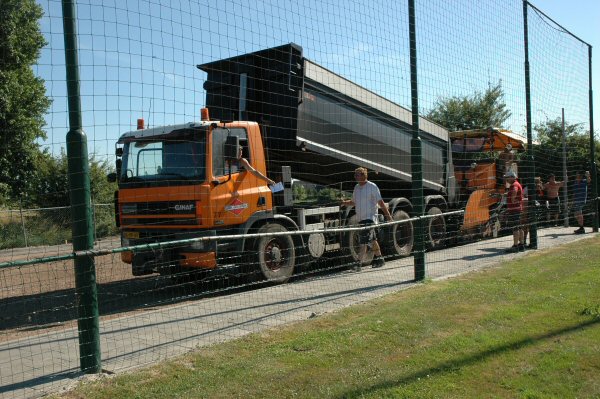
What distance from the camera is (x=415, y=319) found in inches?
215

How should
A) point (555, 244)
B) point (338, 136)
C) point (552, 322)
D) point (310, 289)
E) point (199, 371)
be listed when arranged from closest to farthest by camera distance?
point (199, 371), point (552, 322), point (310, 289), point (338, 136), point (555, 244)

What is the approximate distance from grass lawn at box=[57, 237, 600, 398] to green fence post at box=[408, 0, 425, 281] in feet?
4.18

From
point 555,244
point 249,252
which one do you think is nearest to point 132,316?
point 249,252

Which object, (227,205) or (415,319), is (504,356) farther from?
(227,205)

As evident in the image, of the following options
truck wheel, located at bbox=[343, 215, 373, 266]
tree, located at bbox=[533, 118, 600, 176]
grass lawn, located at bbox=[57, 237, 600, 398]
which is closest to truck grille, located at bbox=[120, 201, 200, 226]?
grass lawn, located at bbox=[57, 237, 600, 398]

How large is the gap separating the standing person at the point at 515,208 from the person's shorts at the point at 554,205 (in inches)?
173

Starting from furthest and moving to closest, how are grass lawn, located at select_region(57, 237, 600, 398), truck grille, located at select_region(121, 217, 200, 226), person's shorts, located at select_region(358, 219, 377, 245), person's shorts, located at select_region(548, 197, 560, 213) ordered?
1. person's shorts, located at select_region(548, 197, 560, 213)
2. person's shorts, located at select_region(358, 219, 377, 245)
3. truck grille, located at select_region(121, 217, 200, 226)
4. grass lawn, located at select_region(57, 237, 600, 398)

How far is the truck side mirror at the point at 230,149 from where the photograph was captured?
8.06 m

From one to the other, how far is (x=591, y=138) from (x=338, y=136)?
8209 millimetres

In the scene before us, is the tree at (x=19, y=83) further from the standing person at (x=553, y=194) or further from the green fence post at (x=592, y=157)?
the green fence post at (x=592, y=157)

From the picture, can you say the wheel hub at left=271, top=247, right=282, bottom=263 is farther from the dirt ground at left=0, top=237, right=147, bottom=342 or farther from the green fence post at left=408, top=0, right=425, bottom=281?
the dirt ground at left=0, top=237, right=147, bottom=342

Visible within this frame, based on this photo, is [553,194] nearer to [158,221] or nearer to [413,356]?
[158,221]

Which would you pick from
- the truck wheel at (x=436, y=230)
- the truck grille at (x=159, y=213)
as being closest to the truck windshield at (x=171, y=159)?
the truck grille at (x=159, y=213)

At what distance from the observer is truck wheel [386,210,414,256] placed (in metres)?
11.0
